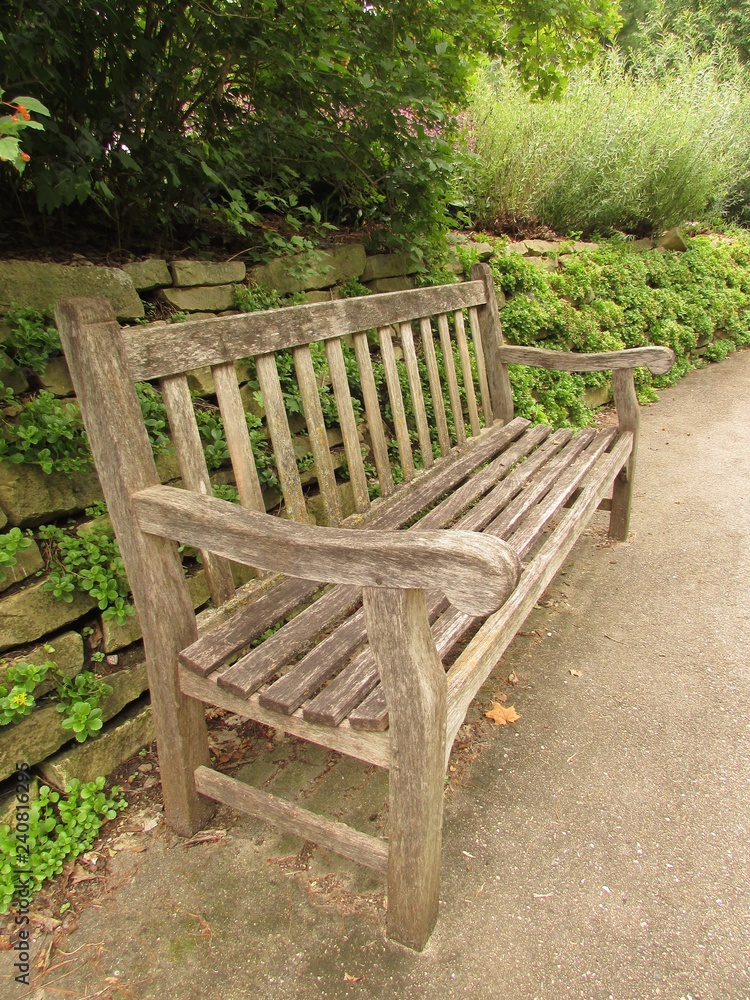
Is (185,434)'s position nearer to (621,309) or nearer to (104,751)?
(104,751)

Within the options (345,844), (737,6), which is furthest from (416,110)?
(737,6)

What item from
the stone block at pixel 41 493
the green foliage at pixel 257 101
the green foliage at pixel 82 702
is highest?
the green foliage at pixel 257 101

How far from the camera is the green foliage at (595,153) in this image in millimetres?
5238

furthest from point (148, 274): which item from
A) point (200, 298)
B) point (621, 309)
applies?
point (621, 309)

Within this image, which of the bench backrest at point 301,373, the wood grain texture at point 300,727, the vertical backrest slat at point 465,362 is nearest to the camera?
the wood grain texture at point 300,727

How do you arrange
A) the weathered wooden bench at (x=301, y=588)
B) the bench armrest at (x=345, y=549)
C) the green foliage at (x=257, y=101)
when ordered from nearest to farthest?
the bench armrest at (x=345, y=549) → the weathered wooden bench at (x=301, y=588) → the green foliage at (x=257, y=101)

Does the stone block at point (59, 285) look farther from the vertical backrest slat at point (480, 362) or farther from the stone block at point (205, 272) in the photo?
the vertical backrest slat at point (480, 362)

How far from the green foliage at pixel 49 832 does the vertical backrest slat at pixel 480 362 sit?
2.22 meters

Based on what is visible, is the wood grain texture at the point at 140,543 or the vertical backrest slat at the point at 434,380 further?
the vertical backrest slat at the point at 434,380

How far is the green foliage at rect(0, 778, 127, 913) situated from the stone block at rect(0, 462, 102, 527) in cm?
73

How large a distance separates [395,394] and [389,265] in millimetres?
1145

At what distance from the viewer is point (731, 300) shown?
6.99 meters

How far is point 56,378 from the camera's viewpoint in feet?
6.21

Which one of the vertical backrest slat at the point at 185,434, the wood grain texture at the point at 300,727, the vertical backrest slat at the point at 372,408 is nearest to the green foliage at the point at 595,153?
the vertical backrest slat at the point at 372,408
